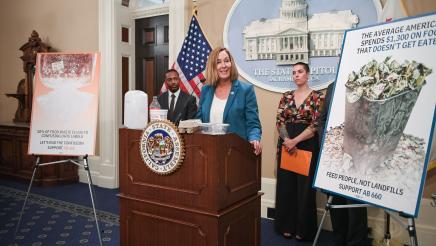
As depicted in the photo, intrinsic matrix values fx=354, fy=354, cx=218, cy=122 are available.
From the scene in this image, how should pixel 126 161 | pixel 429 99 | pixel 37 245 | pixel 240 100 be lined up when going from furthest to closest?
pixel 37 245, pixel 240 100, pixel 126 161, pixel 429 99

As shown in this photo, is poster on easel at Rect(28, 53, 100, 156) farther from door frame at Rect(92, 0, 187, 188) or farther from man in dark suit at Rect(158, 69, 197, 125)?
door frame at Rect(92, 0, 187, 188)

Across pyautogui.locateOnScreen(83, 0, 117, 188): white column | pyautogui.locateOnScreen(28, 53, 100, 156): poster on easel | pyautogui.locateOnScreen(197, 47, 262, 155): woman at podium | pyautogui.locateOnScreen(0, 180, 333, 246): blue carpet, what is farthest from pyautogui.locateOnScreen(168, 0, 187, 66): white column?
pyautogui.locateOnScreen(197, 47, 262, 155): woman at podium

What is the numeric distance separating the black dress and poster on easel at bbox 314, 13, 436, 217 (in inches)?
40.8

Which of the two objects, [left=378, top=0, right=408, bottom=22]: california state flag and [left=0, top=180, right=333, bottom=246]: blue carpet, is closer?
[left=378, top=0, right=408, bottom=22]: california state flag

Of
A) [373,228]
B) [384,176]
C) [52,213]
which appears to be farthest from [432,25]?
[52,213]

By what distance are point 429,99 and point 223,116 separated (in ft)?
3.36

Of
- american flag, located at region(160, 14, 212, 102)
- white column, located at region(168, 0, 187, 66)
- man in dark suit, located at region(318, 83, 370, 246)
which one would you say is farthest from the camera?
white column, located at region(168, 0, 187, 66)

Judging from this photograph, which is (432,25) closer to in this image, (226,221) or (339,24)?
(226,221)

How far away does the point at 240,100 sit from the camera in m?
2.04

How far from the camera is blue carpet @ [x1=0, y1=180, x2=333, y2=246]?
9.39 ft

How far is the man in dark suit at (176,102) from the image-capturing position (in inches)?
122

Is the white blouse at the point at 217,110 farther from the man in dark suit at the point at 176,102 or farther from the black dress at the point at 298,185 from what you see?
the black dress at the point at 298,185

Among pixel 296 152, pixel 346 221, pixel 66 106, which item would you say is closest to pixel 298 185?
pixel 296 152

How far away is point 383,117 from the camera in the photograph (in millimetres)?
1602
